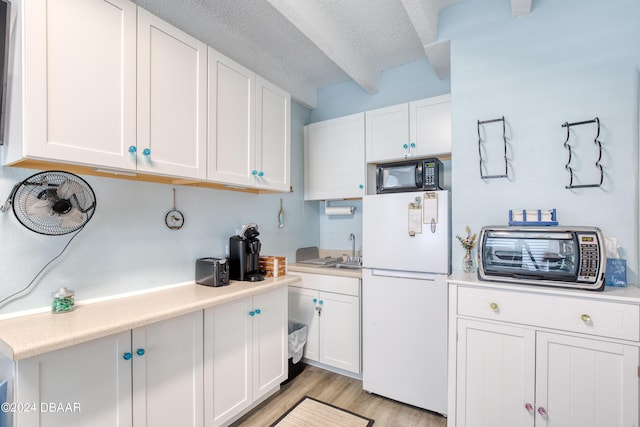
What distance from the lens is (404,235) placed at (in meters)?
2.12

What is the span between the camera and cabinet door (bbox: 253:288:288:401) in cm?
198

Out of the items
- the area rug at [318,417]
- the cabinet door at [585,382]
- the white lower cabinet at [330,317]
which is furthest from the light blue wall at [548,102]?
the area rug at [318,417]

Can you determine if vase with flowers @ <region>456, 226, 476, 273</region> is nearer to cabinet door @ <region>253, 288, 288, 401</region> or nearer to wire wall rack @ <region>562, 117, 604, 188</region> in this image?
wire wall rack @ <region>562, 117, 604, 188</region>

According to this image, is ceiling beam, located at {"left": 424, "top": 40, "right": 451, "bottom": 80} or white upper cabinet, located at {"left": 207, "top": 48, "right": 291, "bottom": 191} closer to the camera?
white upper cabinet, located at {"left": 207, "top": 48, "right": 291, "bottom": 191}

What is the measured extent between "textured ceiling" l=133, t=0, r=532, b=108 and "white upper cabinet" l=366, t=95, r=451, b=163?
361mm

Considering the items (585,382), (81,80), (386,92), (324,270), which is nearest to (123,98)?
(81,80)

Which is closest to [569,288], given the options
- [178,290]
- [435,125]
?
[435,125]

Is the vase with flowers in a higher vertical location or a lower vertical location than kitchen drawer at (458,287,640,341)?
higher

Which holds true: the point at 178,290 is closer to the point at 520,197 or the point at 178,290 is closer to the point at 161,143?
the point at 161,143

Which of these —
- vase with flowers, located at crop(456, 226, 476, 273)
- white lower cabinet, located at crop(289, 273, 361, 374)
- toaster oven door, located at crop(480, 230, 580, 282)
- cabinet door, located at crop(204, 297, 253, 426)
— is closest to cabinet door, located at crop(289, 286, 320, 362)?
white lower cabinet, located at crop(289, 273, 361, 374)

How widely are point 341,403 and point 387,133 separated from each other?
2208 millimetres

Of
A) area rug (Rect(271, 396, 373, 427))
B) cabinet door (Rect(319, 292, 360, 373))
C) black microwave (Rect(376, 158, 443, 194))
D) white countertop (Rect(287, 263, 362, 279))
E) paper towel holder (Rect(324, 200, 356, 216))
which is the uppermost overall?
black microwave (Rect(376, 158, 443, 194))

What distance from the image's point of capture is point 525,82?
1816 mm

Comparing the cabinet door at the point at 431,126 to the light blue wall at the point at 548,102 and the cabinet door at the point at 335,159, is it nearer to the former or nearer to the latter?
the light blue wall at the point at 548,102
